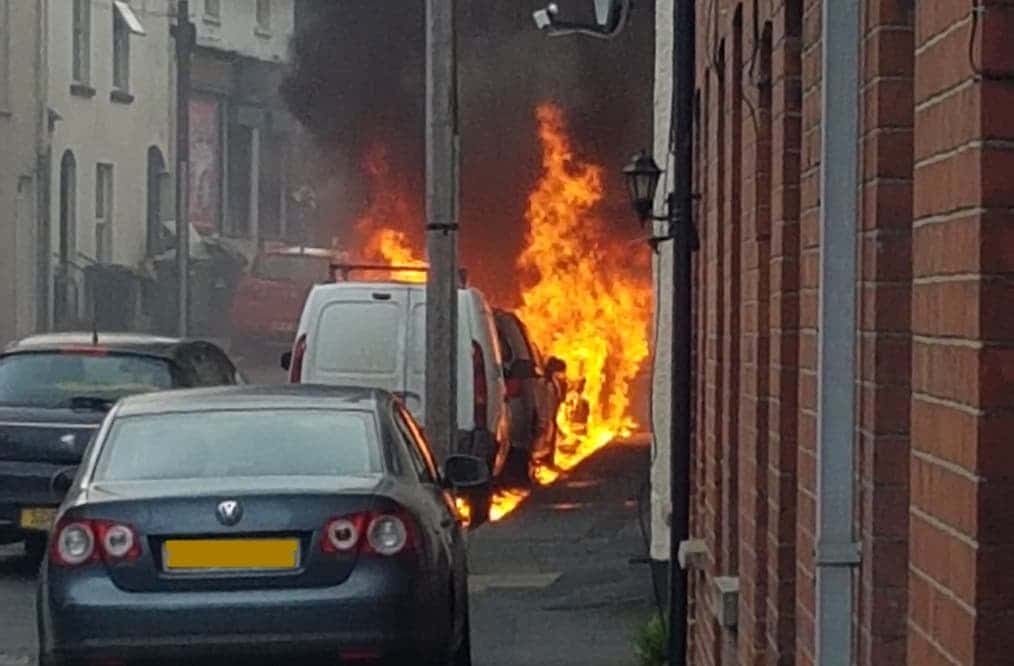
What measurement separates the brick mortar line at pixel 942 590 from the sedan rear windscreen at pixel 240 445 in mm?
6176

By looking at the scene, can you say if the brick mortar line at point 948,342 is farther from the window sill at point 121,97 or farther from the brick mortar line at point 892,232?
the window sill at point 121,97

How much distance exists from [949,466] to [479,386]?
50.2ft

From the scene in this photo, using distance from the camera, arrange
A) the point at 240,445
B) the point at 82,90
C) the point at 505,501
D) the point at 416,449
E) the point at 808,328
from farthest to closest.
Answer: the point at 82,90
the point at 505,501
the point at 416,449
the point at 240,445
the point at 808,328

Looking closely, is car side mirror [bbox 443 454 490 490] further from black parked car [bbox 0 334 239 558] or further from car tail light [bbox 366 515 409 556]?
black parked car [bbox 0 334 239 558]

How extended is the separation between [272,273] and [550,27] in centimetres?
2667

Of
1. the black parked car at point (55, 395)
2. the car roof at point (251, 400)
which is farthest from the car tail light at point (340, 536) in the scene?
the black parked car at point (55, 395)

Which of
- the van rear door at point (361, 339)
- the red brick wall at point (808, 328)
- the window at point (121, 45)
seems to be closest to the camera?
the red brick wall at point (808, 328)

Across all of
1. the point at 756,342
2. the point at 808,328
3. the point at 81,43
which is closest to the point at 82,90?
the point at 81,43

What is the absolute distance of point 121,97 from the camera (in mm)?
44469

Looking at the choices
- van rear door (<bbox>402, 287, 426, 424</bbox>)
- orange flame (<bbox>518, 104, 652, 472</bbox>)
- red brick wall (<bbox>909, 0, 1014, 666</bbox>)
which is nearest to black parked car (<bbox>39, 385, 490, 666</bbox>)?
red brick wall (<bbox>909, 0, 1014, 666</bbox>)

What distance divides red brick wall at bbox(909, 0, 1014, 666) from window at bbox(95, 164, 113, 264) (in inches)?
1636

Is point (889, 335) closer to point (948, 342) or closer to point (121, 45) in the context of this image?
point (948, 342)

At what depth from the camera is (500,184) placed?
33188 millimetres

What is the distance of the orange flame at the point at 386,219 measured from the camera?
35625 millimetres
